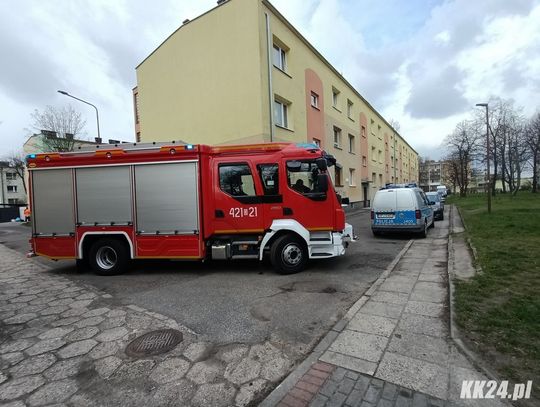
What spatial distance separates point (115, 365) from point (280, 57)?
16.3 metres

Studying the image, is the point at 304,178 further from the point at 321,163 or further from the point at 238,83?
the point at 238,83

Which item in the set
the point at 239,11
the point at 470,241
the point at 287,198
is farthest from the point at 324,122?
the point at 287,198

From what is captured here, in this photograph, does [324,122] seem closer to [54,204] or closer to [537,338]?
[54,204]

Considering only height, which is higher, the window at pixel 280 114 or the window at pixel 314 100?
the window at pixel 314 100

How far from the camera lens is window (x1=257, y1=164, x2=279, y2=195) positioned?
20.9ft

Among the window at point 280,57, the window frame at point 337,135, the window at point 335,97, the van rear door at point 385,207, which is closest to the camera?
the van rear door at point 385,207

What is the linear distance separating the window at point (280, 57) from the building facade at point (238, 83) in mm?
52

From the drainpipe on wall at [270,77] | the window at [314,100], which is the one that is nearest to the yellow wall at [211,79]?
the drainpipe on wall at [270,77]

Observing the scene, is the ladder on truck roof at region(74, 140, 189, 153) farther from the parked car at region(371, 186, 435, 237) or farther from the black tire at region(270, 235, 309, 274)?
the parked car at region(371, 186, 435, 237)

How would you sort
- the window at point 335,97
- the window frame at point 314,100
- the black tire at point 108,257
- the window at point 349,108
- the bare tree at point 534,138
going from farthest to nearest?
the bare tree at point 534,138 < the window at point 349,108 < the window at point 335,97 < the window frame at point 314,100 < the black tire at point 108,257

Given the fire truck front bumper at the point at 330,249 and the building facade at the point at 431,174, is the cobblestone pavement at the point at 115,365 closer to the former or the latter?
the fire truck front bumper at the point at 330,249

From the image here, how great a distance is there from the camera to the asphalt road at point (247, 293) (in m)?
3.82

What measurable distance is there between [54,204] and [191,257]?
360 centimetres

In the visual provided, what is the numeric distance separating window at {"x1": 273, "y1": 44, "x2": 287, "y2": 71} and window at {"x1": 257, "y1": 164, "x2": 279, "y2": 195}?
10646mm
